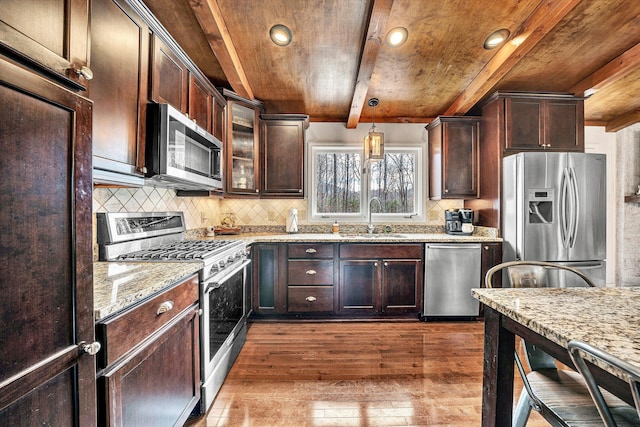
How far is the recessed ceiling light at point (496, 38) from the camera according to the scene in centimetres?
243

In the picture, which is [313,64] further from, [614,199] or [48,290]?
[614,199]

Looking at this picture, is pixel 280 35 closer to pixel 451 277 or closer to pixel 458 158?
pixel 458 158

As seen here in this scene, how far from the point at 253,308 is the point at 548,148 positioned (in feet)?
11.7

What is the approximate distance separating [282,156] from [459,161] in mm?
2101

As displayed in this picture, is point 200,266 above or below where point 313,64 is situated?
below

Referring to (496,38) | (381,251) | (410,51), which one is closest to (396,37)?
(410,51)

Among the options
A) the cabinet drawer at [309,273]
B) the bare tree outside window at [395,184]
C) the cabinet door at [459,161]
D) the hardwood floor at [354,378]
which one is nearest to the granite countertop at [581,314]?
the hardwood floor at [354,378]

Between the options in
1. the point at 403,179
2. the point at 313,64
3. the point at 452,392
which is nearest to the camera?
the point at 452,392

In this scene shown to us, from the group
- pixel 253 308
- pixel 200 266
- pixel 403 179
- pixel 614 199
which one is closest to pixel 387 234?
pixel 403 179

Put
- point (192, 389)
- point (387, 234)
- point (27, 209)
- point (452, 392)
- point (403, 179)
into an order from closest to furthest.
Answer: point (27, 209)
point (192, 389)
point (452, 392)
point (387, 234)
point (403, 179)

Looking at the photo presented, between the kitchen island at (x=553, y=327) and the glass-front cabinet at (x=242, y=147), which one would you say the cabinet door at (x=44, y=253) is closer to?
the kitchen island at (x=553, y=327)

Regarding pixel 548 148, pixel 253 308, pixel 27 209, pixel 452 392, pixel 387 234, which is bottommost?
pixel 452 392

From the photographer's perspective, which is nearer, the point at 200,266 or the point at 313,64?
the point at 200,266

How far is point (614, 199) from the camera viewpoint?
390cm
